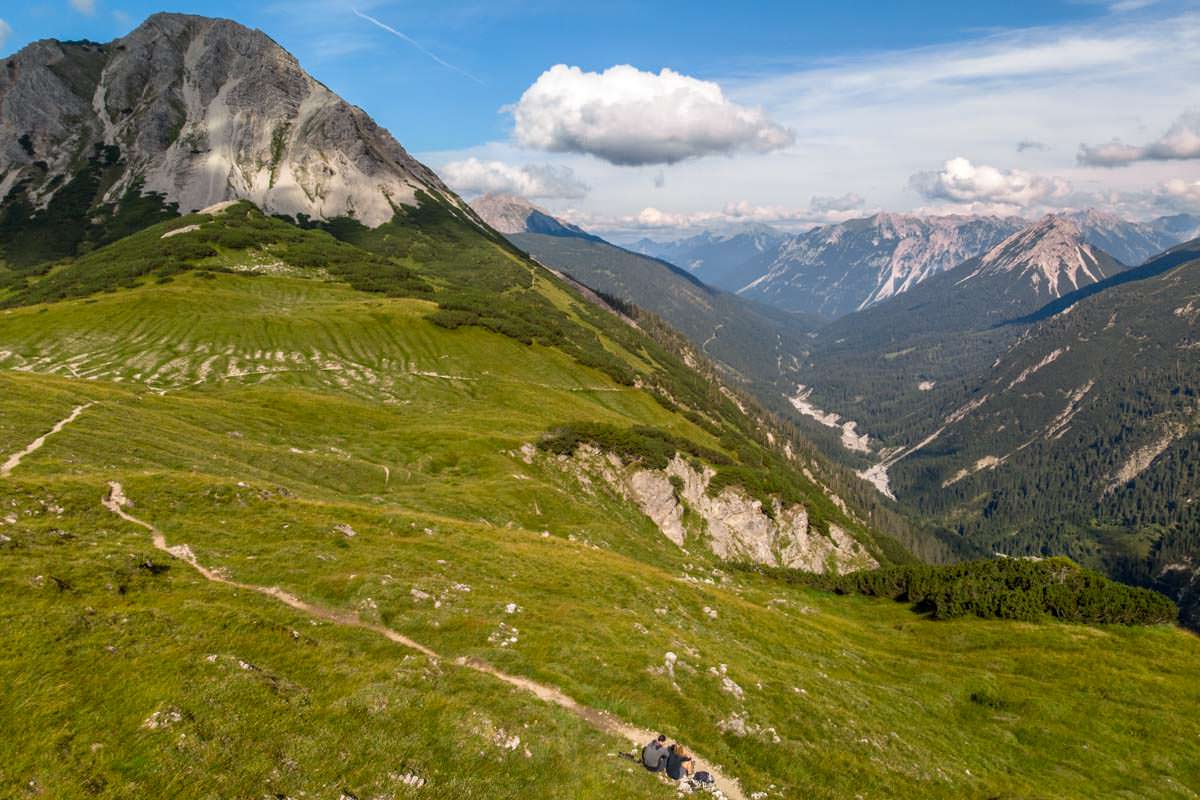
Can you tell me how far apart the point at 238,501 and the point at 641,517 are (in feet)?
219

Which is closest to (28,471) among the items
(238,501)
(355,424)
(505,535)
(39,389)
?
(238,501)

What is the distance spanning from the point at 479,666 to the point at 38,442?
1731 inches

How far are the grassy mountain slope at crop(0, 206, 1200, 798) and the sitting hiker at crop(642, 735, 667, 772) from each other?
2.17 ft

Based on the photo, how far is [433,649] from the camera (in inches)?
1032

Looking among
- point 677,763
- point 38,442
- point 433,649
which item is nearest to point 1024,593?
point 677,763

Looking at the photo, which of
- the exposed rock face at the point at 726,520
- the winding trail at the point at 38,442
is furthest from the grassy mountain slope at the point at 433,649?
the exposed rock face at the point at 726,520

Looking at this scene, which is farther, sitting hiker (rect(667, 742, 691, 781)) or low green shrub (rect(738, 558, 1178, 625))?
low green shrub (rect(738, 558, 1178, 625))

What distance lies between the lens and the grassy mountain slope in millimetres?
18031

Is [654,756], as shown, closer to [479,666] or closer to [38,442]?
[479,666]

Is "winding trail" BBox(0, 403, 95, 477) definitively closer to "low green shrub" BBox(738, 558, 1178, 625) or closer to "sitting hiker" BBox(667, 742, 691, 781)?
"sitting hiker" BBox(667, 742, 691, 781)

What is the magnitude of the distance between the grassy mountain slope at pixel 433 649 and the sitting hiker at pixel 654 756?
66 cm

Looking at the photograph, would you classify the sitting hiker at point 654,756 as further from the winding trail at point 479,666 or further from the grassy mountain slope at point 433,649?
the winding trail at point 479,666

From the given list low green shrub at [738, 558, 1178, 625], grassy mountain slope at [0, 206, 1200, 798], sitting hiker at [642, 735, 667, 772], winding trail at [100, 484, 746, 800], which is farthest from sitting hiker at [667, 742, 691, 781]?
low green shrub at [738, 558, 1178, 625]

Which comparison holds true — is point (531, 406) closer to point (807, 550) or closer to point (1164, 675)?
point (807, 550)
